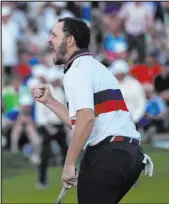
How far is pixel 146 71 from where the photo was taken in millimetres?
15758

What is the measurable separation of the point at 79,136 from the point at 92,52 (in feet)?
38.6

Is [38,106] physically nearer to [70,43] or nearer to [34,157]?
[34,157]

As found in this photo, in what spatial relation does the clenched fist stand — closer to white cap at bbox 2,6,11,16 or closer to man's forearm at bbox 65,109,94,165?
man's forearm at bbox 65,109,94,165

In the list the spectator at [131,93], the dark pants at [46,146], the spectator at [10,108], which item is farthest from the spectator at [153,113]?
the dark pants at [46,146]

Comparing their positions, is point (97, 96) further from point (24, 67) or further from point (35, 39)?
point (35, 39)

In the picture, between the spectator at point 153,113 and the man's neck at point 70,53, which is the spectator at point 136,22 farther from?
the man's neck at point 70,53

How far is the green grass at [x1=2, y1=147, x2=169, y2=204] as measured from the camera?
34.3 feet

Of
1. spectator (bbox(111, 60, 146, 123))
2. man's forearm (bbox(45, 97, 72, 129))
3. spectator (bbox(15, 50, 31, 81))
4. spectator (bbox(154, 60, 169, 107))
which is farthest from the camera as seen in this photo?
spectator (bbox(154, 60, 169, 107))

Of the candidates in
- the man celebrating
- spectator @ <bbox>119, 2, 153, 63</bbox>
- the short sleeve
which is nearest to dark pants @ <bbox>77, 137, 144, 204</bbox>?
the man celebrating

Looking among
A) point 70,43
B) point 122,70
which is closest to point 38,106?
point 122,70

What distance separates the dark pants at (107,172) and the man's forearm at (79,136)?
0.24m

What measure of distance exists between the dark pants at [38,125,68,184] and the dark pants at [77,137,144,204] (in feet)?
21.5

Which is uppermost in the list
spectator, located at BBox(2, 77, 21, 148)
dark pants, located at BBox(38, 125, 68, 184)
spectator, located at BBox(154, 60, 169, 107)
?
spectator, located at BBox(154, 60, 169, 107)

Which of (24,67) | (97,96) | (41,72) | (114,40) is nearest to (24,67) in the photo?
(24,67)
